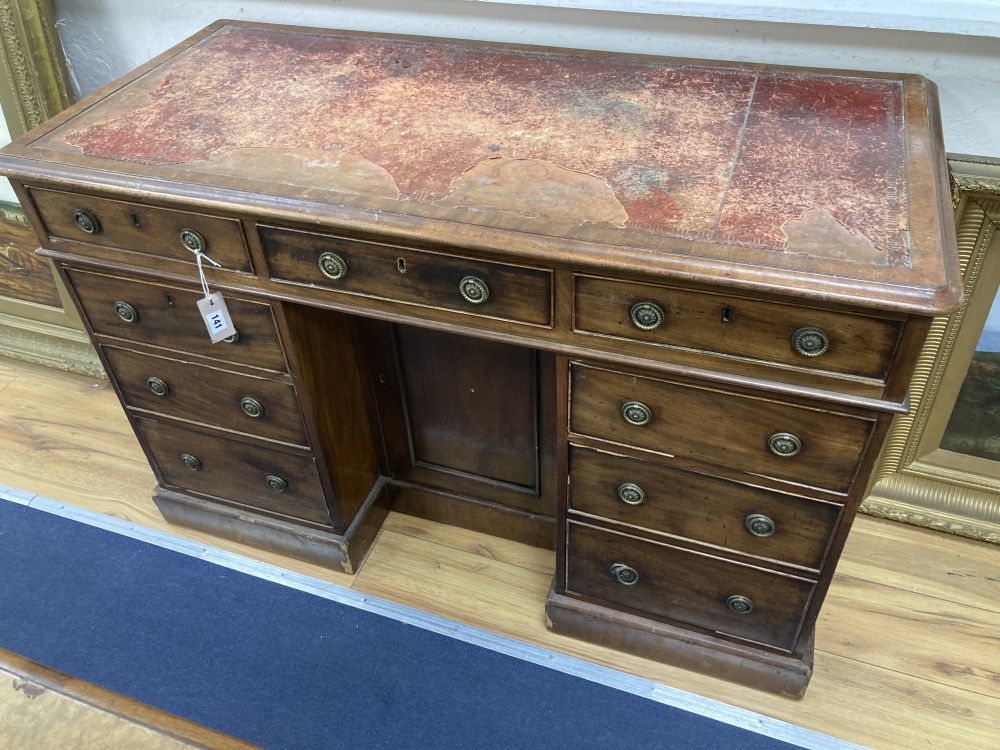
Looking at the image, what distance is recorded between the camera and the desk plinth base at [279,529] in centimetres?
195

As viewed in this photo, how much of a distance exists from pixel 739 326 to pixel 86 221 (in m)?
1.14

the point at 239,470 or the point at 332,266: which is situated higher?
the point at 332,266

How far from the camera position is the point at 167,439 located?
6.24 ft

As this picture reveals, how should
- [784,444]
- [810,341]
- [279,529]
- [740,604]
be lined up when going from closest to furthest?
[810,341]
[784,444]
[740,604]
[279,529]

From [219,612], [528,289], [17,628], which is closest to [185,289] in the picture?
[528,289]

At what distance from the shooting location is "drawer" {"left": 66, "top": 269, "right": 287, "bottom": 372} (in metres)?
1.55

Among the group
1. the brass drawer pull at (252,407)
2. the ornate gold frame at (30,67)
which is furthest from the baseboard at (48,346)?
the brass drawer pull at (252,407)

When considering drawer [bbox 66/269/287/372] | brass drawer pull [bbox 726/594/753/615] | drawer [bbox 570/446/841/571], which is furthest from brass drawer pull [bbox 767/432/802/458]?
drawer [bbox 66/269/287/372]

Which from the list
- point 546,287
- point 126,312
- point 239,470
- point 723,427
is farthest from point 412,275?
point 239,470

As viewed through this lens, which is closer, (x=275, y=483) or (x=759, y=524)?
(x=759, y=524)

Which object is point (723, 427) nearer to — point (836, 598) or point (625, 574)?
point (625, 574)

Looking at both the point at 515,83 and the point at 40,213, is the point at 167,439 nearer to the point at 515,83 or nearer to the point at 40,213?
the point at 40,213

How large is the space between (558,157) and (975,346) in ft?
3.43

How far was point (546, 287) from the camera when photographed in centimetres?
126
